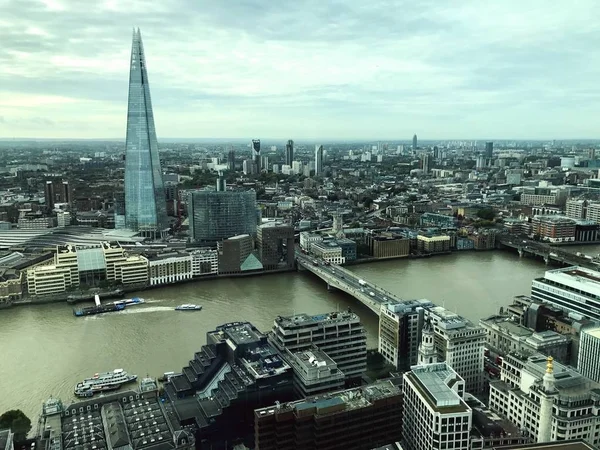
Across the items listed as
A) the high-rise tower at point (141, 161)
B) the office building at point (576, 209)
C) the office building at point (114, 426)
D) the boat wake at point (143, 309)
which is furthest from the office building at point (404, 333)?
the office building at point (576, 209)

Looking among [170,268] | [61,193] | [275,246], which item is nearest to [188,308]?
[170,268]

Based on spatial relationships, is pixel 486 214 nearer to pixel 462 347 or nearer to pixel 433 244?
pixel 433 244

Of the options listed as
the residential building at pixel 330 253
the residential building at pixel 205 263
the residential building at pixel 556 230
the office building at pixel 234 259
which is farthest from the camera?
the residential building at pixel 556 230

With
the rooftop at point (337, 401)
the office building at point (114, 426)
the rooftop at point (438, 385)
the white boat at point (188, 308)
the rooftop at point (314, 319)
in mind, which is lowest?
the white boat at point (188, 308)

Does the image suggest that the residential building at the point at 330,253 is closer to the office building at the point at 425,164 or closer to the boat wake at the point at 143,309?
the boat wake at the point at 143,309

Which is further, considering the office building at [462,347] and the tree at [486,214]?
the tree at [486,214]

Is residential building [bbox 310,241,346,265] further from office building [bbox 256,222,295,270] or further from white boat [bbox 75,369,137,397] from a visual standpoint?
white boat [bbox 75,369,137,397]
